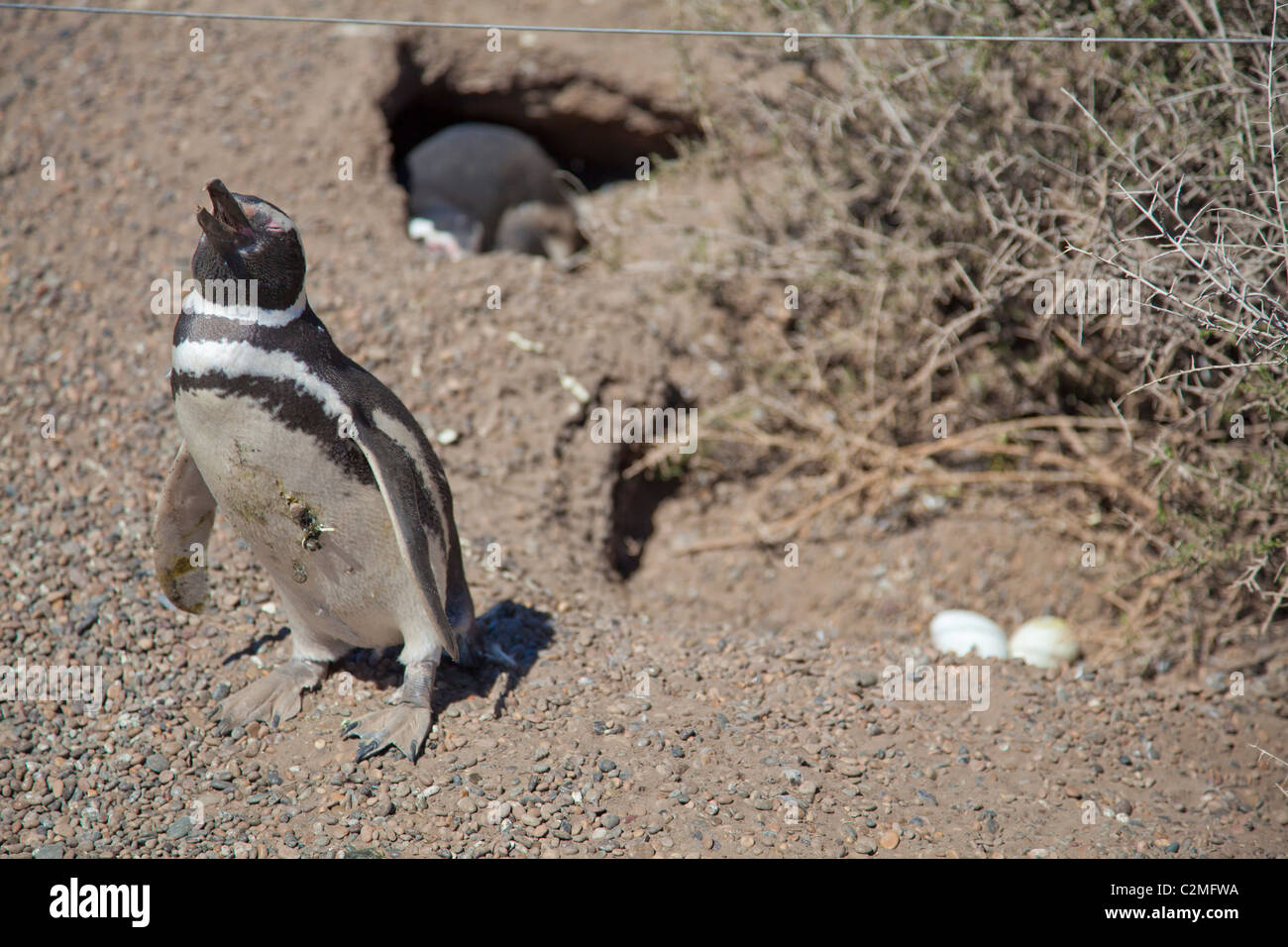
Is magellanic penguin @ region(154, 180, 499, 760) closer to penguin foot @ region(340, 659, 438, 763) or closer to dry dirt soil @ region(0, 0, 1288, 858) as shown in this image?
penguin foot @ region(340, 659, 438, 763)

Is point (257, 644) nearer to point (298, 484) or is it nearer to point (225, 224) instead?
point (298, 484)

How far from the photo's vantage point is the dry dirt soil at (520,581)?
2234mm

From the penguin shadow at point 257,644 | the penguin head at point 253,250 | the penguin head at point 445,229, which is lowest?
the penguin shadow at point 257,644

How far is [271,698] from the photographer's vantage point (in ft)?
7.97

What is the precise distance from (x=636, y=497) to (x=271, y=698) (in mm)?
1868

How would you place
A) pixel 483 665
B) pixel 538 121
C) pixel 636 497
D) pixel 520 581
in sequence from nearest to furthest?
pixel 483 665
pixel 520 581
pixel 636 497
pixel 538 121

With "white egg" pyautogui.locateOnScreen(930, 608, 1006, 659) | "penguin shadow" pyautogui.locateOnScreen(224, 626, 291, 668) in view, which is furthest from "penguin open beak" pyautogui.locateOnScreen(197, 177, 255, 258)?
"white egg" pyautogui.locateOnScreen(930, 608, 1006, 659)

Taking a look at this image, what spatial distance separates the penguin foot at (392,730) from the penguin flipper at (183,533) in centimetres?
53

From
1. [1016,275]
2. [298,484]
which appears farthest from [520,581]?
[1016,275]

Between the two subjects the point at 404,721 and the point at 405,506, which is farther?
the point at 404,721

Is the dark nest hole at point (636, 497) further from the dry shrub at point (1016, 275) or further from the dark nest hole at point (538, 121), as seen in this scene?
the dark nest hole at point (538, 121)

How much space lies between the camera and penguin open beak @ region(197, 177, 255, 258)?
74.5 inches

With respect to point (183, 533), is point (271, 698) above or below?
below

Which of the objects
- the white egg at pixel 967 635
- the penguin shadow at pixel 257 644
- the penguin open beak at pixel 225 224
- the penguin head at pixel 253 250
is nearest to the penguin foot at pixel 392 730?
the penguin shadow at pixel 257 644
